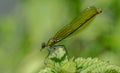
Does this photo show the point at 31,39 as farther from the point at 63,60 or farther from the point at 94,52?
the point at 63,60

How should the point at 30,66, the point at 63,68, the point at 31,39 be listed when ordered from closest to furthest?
the point at 63,68
the point at 30,66
the point at 31,39

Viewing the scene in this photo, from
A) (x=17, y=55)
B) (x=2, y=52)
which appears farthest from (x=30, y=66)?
(x=2, y=52)

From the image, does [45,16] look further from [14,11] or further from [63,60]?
[63,60]

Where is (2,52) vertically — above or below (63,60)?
above

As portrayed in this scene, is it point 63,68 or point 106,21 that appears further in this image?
point 106,21

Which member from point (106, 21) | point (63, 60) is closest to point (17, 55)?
point (106, 21)

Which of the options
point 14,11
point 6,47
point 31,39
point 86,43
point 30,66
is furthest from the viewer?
A: point 14,11

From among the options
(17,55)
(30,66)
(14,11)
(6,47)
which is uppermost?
(14,11)
